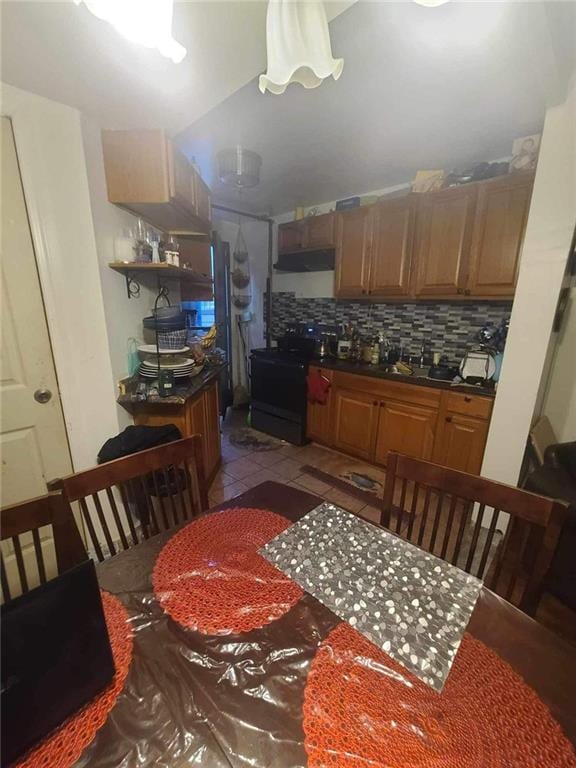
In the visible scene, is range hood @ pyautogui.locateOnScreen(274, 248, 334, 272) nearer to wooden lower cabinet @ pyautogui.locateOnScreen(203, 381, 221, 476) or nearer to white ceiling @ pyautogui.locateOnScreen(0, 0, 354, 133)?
wooden lower cabinet @ pyautogui.locateOnScreen(203, 381, 221, 476)

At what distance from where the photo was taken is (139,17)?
0.68 meters

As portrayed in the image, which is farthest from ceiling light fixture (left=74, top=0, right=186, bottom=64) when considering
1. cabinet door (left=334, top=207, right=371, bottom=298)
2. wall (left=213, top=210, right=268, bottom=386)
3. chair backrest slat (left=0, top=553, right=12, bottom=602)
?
wall (left=213, top=210, right=268, bottom=386)

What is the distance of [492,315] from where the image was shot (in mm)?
2480

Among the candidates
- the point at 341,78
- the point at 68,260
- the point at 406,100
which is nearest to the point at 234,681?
the point at 68,260

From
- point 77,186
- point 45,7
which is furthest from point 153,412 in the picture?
point 45,7

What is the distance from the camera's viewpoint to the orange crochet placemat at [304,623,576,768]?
0.48 metres

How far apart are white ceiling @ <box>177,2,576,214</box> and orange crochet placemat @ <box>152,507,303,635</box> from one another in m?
1.87

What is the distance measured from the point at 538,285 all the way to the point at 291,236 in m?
2.43

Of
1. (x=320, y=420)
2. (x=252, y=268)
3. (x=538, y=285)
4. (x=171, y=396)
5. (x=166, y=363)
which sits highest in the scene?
(x=252, y=268)

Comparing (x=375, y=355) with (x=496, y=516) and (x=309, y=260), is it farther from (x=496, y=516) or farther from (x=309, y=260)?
(x=496, y=516)

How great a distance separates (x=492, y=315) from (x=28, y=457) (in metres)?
3.16

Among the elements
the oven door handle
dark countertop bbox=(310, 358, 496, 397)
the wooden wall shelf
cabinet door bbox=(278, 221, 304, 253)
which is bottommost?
the oven door handle

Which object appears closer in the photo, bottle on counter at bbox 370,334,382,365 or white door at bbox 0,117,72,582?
white door at bbox 0,117,72,582

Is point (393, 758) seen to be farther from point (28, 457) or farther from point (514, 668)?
point (28, 457)
